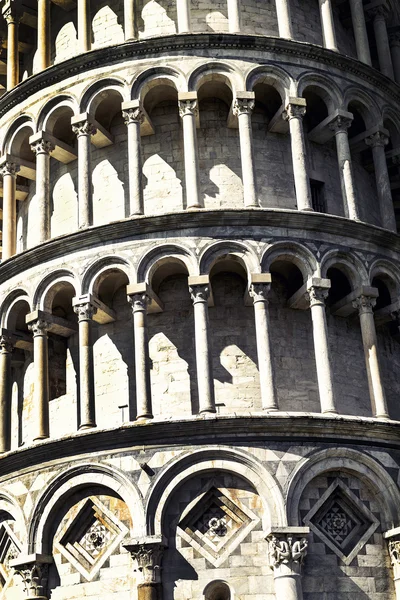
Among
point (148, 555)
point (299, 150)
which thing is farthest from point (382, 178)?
point (148, 555)

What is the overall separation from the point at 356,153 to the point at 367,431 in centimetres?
819

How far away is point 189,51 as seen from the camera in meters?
26.9

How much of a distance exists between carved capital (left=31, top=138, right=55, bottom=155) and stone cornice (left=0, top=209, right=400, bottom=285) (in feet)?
9.14

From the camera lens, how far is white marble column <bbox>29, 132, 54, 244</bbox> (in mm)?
26531

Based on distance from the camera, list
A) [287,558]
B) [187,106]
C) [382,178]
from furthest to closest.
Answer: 1. [382,178]
2. [187,106]
3. [287,558]

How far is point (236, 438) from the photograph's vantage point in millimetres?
22734

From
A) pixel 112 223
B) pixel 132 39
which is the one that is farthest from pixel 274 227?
pixel 132 39

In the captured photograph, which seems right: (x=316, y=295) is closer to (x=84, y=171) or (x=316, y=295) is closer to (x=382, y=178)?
(x=382, y=178)

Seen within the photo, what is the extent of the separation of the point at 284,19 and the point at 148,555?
43.4 ft

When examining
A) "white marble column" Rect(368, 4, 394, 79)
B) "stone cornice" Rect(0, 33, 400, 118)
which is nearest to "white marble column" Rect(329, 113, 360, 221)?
"stone cornice" Rect(0, 33, 400, 118)

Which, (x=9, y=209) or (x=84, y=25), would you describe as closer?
(x=9, y=209)

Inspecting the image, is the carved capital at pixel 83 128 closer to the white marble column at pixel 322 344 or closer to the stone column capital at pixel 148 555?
the white marble column at pixel 322 344

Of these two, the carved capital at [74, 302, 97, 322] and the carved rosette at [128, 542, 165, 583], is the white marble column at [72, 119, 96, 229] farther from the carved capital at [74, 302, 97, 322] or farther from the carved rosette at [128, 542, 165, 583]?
the carved rosette at [128, 542, 165, 583]

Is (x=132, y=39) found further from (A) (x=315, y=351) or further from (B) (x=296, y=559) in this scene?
(B) (x=296, y=559)
